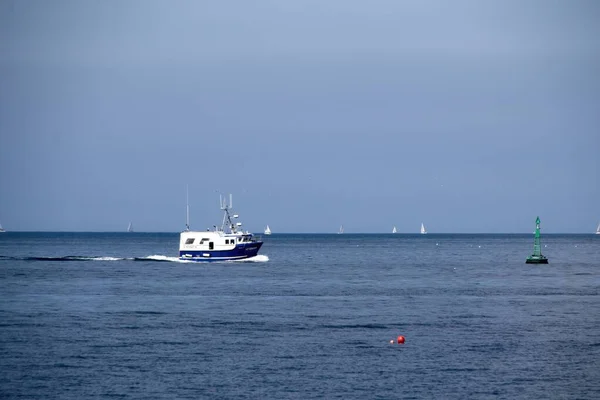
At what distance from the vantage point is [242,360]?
183 ft

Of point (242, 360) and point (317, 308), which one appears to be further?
point (317, 308)

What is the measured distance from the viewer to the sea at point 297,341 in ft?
159

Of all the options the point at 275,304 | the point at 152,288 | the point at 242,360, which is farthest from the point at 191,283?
the point at 242,360

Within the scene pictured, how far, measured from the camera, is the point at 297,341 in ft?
208

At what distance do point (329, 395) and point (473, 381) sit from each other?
852 cm

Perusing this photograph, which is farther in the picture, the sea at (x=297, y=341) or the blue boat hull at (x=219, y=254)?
the blue boat hull at (x=219, y=254)

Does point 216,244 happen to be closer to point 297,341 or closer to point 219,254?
A: point 219,254

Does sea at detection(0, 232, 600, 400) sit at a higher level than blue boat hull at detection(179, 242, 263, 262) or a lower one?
lower

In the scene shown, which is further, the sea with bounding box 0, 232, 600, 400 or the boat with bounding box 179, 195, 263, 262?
the boat with bounding box 179, 195, 263, 262

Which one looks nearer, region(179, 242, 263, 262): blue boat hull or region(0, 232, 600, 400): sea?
region(0, 232, 600, 400): sea

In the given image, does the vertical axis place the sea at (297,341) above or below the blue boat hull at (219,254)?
below

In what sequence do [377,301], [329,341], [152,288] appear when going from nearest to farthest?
[329,341] < [377,301] < [152,288]

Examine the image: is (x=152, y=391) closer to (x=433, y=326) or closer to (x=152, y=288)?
(x=433, y=326)

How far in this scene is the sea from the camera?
48406 millimetres
